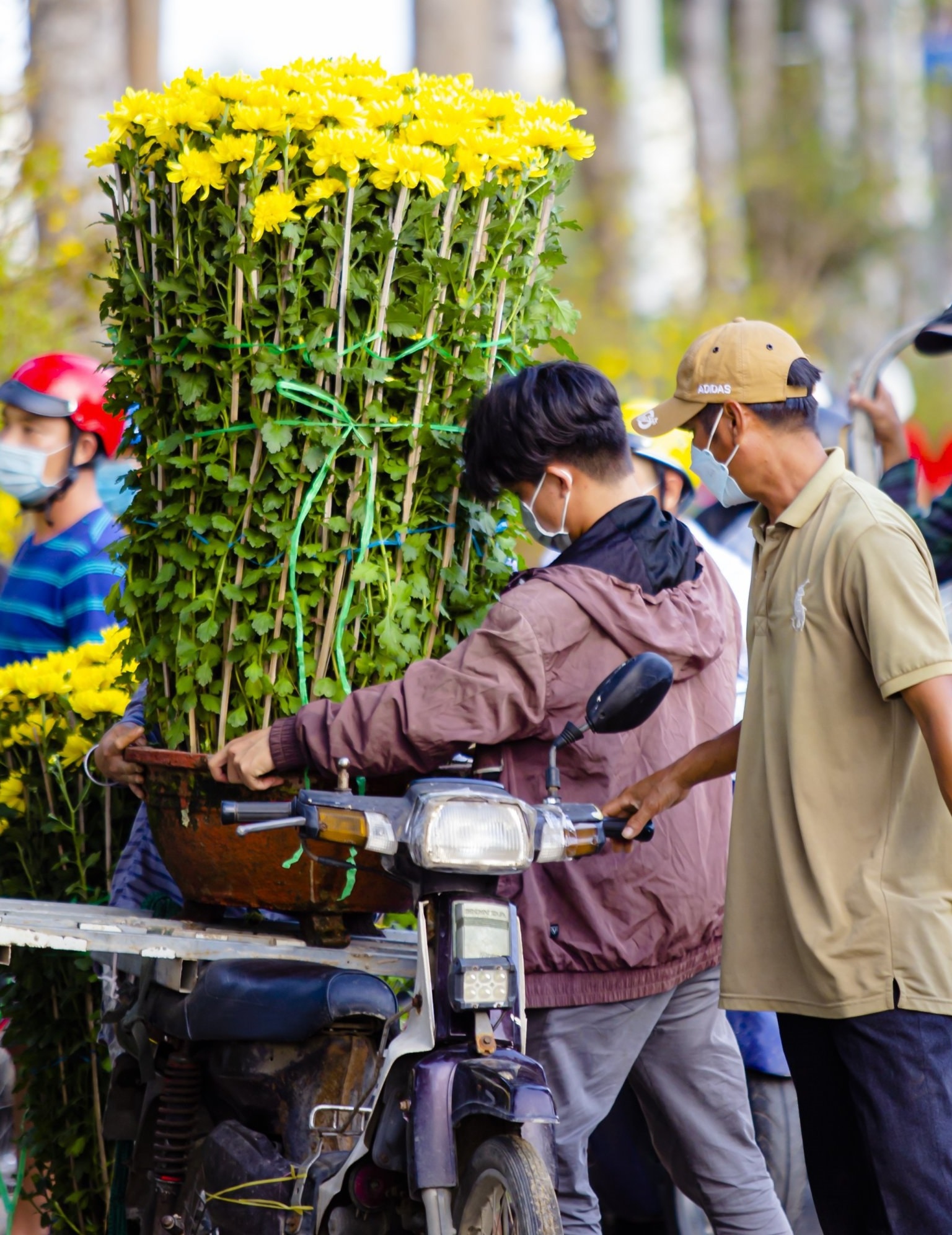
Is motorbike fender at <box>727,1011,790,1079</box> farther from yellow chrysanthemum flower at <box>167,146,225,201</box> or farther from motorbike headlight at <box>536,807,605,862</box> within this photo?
yellow chrysanthemum flower at <box>167,146,225,201</box>

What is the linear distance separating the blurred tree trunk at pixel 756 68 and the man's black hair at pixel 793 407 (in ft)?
79.1

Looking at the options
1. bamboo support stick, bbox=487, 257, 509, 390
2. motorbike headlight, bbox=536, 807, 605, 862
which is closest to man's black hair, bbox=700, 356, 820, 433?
bamboo support stick, bbox=487, 257, 509, 390

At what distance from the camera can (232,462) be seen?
2.98 metres

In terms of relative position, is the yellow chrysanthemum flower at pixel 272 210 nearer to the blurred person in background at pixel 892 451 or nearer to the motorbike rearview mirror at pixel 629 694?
the motorbike rearview mirror at pixel 629 694

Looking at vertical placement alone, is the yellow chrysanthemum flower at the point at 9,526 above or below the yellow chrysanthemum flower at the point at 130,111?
above

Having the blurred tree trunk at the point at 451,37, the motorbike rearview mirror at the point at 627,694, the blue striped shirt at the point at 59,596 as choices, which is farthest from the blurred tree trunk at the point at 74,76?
the motorbike rearview mirror at the point at 627,694

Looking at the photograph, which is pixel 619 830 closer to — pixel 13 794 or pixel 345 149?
pixel 345 149

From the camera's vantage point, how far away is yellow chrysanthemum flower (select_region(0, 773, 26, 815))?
3.88m

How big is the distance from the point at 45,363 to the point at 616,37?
17559 millimetres

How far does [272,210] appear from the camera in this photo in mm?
2832

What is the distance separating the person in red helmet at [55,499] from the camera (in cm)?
452

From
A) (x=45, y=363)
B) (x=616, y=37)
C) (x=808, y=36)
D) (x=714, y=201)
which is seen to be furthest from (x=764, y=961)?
(x=808, y=36)

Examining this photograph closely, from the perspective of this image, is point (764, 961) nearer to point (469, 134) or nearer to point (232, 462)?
point (232, 462)

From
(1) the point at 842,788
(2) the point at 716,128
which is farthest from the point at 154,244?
(2) the point at 716,128
